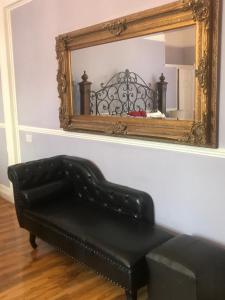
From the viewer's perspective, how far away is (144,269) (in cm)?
204

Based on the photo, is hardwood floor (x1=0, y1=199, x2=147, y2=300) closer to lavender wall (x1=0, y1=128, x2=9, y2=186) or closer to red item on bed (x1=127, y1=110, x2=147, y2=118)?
red item on bed (x1=127, y1=110, x2=147, y2=118)

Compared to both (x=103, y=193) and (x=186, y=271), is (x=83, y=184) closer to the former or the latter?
(x=103, y=193)

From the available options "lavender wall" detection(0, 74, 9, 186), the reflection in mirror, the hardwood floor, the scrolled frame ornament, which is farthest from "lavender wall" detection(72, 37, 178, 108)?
"lavender wall" detection(0, 74, 9, 186)

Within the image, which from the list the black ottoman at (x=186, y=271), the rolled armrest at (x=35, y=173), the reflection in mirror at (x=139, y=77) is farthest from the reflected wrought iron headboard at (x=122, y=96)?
the black ottoman at (x=186, y=271)

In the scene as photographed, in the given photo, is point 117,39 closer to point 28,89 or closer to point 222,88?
point 222,88

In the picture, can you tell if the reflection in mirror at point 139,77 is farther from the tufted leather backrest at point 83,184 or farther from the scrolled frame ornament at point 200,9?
the tufted leather backrest at point 83,184

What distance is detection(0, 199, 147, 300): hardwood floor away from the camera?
2363mm

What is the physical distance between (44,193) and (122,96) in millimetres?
1132

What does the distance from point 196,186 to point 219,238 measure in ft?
1.18

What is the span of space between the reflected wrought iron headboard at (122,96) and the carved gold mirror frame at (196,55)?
88mm

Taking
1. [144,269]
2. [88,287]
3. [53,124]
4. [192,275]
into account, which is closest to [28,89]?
[53,124]

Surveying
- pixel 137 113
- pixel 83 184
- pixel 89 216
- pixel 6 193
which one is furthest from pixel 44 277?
pixel 6 193

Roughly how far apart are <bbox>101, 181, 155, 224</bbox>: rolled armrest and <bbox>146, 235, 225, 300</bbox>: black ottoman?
0.50 meters

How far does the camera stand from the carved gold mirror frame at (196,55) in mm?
1970
